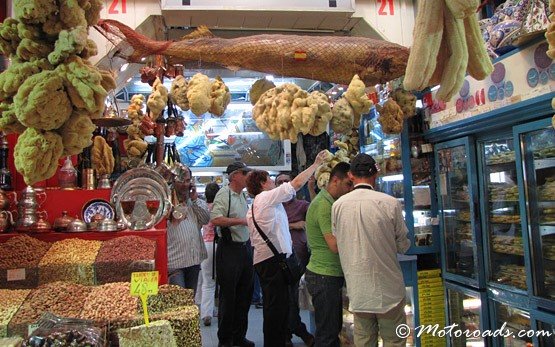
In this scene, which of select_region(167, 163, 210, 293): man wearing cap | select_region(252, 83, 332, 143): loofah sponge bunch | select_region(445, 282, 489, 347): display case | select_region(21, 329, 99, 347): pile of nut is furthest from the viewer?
select_region(167, 163, 210, 293): man wearing cap

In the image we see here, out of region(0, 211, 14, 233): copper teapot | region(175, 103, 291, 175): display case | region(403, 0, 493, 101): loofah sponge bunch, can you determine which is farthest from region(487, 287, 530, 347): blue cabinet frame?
region(175, 103, 291, 175): display case

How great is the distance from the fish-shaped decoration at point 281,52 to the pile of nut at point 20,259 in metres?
1.50

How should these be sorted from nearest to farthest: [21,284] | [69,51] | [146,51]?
[69,51], [146,51], [21,284]

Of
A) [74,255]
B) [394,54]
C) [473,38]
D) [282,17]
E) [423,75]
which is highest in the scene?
[282,17]

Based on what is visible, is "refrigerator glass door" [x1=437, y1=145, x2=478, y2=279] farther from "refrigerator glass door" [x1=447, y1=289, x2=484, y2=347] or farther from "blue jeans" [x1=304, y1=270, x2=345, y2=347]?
"blue jeans" [x1=304, y1=270, x2=345, y2=347]

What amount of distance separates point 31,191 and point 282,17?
2206mm

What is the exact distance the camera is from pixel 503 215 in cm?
393

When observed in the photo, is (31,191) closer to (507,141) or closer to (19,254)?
(19,254)

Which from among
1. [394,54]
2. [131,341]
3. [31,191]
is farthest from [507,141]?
[31,191]

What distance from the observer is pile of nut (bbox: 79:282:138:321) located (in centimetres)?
228

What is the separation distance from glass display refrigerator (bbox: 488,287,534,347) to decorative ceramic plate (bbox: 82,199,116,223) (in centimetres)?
321

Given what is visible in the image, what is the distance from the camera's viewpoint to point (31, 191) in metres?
3.43

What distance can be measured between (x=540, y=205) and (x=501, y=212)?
571mm

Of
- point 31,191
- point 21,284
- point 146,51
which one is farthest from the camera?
point 31,191
